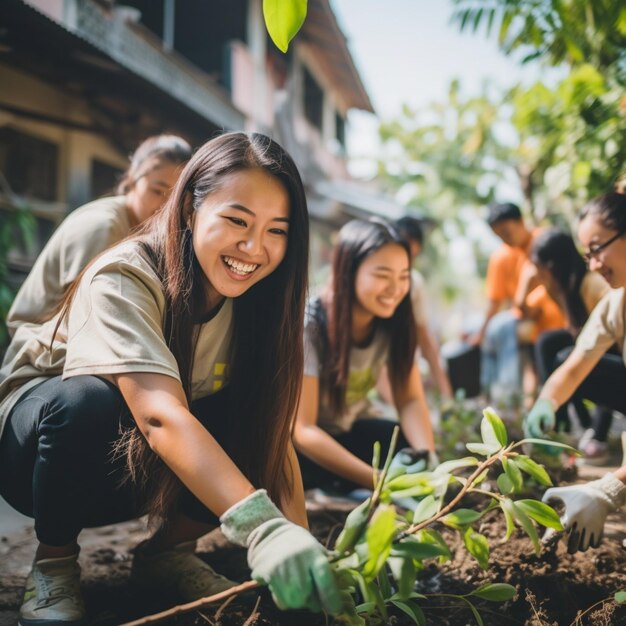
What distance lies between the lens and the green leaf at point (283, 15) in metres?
0.77

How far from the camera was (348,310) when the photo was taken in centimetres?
215

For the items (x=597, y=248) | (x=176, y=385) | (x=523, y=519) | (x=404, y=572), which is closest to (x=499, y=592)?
(x=523, y=519)

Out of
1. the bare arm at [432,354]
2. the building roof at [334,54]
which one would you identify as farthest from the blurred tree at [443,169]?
the bare arm at [432,354]

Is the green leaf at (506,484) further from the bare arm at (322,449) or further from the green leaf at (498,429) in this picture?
the bare arm at (322,449)

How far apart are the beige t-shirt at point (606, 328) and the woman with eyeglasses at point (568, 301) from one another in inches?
32.5

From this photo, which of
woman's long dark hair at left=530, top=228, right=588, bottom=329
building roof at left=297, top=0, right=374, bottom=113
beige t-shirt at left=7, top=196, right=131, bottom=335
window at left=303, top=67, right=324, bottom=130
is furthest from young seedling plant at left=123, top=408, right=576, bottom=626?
window at left=303, top=67, right=324, bottom=130

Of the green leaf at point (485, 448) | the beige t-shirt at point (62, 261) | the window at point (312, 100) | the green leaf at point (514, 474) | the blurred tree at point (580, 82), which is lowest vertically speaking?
the green leaf at point (514, 474)

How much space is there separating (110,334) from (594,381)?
2041mm

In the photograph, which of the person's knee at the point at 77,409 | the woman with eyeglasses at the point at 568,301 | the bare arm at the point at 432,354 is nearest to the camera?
the person's knee at the point at 77,409

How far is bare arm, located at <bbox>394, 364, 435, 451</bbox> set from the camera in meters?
2.25

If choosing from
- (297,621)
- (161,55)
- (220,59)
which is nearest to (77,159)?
(161,55)

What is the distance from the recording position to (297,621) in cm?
137

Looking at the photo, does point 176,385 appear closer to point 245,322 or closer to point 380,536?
point 245,322

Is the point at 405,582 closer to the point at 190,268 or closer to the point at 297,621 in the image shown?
the point at 297,621
